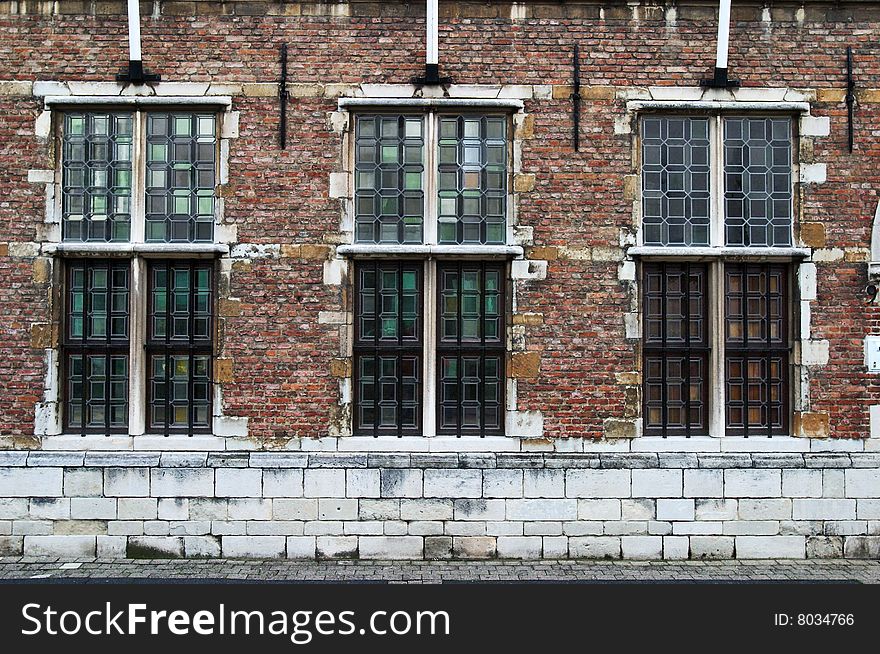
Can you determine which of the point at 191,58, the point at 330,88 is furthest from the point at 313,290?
the point at 191,58

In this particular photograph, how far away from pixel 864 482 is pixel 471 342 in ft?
14.0

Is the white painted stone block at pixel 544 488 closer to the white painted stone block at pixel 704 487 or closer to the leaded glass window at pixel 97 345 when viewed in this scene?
the white painted stone block at pixel 704 487

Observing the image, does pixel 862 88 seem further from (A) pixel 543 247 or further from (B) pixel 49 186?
(B) pixel 49 186

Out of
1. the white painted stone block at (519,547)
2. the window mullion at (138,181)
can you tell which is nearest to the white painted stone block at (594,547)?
the white painted stone block at (519,547)

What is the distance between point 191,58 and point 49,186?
1.95 m

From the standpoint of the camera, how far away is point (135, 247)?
8680 mm

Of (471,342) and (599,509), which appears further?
(471,342)

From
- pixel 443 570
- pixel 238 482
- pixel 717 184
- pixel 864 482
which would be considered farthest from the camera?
pixel 717 184

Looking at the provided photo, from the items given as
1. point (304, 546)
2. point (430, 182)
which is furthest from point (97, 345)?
point (430, 182)

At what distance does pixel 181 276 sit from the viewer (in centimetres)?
887

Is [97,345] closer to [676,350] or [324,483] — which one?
[324,483]

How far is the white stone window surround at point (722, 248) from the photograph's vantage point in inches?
344

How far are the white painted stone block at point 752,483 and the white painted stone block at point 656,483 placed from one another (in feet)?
1.65

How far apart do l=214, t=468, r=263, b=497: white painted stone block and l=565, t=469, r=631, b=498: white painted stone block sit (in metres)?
3.13
